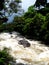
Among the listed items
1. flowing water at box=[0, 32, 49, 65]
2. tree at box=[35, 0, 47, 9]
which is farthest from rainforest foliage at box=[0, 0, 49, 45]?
flowing water at box=[0, 32, 49, 65]

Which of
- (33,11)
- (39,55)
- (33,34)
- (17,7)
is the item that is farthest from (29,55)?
(17,7)

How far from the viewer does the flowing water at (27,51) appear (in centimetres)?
1398

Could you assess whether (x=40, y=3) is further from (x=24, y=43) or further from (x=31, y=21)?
(x=24, y=43)

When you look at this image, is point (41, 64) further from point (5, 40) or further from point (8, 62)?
point (5, 40)

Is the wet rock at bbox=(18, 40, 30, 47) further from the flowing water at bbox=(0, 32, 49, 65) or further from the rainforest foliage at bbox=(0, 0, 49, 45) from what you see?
the rainforest foliage at bbox=(0, 0, 49, 45)

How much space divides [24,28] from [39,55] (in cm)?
561

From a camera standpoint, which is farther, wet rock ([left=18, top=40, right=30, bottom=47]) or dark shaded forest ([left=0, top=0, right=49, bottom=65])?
dark shaded forest ([left=0, top=0, right=49, bottom=65])

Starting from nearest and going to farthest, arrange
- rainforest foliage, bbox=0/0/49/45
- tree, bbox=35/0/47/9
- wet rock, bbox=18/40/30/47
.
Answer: wet rock, bbox=18/40/30/47, rainforest foliage, bbox=0/0/49/45, tree, bbox=35/0/47/9

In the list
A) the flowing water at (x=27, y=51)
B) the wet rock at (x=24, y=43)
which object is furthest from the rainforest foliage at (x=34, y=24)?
the wet rock at (x=24, y=43)

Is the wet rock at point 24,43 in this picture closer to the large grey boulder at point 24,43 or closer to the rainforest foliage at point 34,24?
the large grey boulder at point 24,43

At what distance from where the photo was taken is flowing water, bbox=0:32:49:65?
13977 millimetres

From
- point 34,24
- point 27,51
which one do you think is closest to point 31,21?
point 34,24

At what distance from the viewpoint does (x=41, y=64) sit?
13.3m

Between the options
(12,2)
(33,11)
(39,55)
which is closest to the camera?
(39,55)
